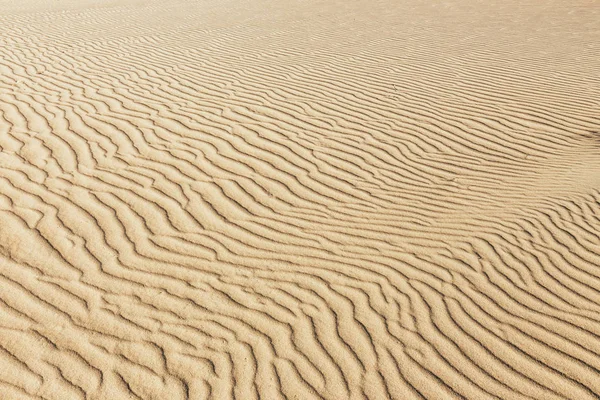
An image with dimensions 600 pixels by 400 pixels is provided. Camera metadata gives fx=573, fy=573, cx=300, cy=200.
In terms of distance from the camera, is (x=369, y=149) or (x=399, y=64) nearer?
(x=369, y=149)

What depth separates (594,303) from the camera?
4000mm

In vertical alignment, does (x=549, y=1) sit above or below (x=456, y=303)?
above

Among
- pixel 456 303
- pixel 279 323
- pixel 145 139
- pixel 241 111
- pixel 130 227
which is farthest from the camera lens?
pixel 241 111

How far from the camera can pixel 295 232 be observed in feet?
15.1

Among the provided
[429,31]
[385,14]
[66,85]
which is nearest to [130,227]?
[66,85]

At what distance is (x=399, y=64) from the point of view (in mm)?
9578

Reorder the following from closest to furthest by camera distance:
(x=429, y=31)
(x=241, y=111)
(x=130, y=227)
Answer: (x=130, y=227), (x=241, y=111), (x=429, y=31)

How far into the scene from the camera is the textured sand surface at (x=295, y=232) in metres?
3.35

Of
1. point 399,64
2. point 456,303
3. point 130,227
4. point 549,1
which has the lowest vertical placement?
point 130,227

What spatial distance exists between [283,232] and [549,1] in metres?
15.5

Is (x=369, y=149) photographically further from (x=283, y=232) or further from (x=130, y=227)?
(x=130, y=227)

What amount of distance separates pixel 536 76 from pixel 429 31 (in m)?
3.96

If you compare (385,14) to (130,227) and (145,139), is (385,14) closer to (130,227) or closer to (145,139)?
(145,139)

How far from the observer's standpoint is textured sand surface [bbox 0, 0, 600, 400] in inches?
132
